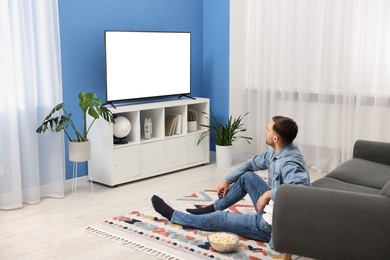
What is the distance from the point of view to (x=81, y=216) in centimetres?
390

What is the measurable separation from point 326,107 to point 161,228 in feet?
8.13

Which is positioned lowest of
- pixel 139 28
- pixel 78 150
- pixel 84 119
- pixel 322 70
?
pixel 78 150

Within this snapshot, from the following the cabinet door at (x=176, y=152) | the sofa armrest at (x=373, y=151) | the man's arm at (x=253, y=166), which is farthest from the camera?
the cabinet door at (x=176, y=152)

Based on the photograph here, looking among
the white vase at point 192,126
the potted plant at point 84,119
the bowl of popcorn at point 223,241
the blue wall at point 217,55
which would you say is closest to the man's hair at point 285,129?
the bowl of popcorn at point 223,241

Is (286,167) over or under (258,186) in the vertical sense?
over

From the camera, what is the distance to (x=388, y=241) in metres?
2.57

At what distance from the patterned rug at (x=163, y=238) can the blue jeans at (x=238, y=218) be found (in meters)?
0.07

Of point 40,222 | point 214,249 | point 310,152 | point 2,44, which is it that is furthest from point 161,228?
point 310,152

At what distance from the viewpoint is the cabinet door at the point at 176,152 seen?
518cm

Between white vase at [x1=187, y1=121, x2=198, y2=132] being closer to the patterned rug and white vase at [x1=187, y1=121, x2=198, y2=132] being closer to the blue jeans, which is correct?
the patterned rug

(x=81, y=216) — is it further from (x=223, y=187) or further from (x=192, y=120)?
(x=192, y=120)

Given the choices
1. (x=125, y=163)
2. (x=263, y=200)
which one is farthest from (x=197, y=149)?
(x=263, y=200)

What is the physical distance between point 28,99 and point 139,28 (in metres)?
1.58

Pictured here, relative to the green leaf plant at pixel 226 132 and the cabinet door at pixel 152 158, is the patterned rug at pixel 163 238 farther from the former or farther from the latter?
the green leaf plant at pixel 226 132
